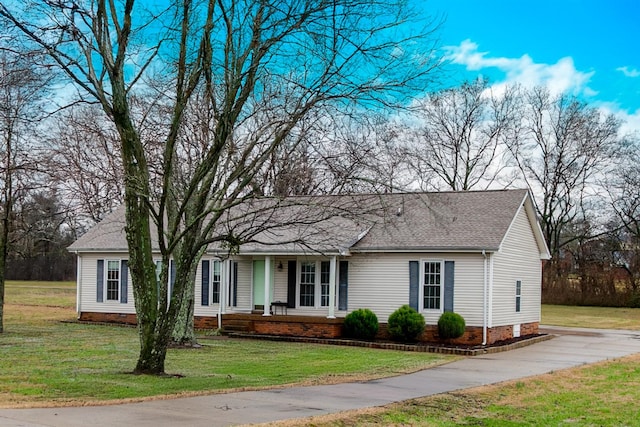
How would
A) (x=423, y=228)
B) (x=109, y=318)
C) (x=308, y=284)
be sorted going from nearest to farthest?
(x=423, y=228) < (x=308, y=284) < (x=109, y=318)

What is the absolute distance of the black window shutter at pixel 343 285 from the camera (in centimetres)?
2616

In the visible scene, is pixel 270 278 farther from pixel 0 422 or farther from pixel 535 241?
pixel 0 422

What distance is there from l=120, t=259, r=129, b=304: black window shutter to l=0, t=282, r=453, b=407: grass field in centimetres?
251

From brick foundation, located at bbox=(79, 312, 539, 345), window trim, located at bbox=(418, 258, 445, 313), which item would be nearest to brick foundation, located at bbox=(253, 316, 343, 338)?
brick foundation, located at bbox=(79, 312, 539, 345)

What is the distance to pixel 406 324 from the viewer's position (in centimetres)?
2378

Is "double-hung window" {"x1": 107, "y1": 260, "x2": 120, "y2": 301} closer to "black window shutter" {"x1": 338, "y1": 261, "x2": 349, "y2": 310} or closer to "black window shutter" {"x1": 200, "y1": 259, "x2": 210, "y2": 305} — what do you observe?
"black window shutter" {"x1": 200, "y1": 259, "x2": 210, "y2": 305}

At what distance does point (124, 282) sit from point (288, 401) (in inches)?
795

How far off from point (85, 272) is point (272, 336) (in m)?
10.2

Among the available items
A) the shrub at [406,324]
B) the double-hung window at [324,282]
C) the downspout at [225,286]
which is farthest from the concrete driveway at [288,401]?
the downspout at [225,286]

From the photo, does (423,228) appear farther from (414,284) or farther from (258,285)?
(258,285)

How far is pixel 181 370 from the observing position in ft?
51.8

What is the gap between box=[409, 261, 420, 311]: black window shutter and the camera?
24.8 metres

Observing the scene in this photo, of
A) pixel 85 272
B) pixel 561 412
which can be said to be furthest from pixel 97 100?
pixel 85 272

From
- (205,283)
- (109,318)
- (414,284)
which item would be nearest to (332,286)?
(414,284)
